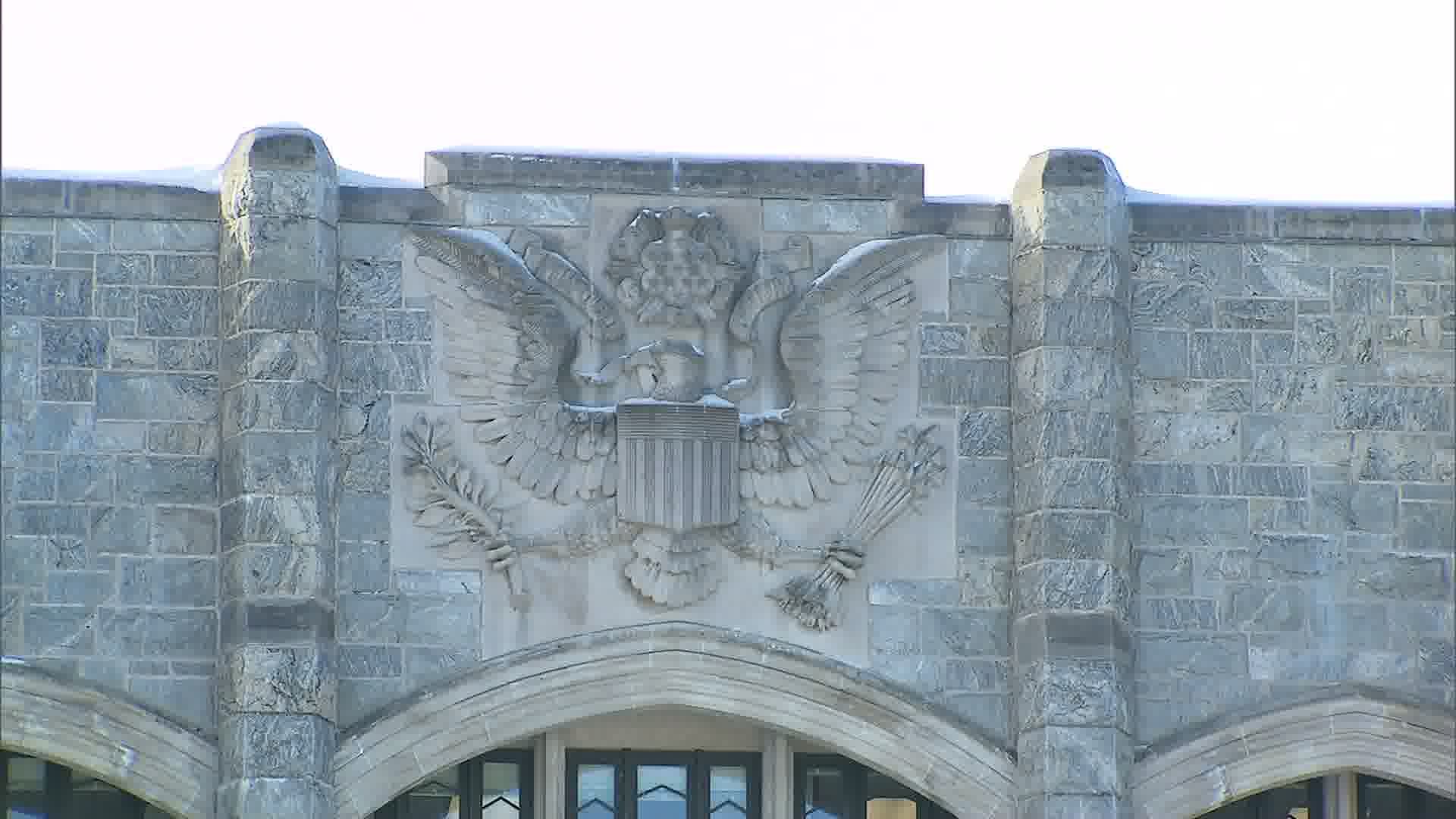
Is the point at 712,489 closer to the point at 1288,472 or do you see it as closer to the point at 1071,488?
the point at 1071,488

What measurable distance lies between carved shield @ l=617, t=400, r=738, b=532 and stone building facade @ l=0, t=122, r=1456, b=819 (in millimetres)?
28

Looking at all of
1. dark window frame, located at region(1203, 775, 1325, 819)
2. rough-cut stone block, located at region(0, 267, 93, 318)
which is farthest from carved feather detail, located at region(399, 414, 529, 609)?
dark window frame, located at region(1203, 775, 1325, 819)

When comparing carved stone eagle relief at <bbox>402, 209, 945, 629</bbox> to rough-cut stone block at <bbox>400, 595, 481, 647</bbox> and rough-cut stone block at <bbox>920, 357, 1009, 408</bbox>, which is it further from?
rough-cut stone block at <bbox>400, 595, 481, 647</bbox>

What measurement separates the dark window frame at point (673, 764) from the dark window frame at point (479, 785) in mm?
283

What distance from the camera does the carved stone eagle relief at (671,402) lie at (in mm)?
25188

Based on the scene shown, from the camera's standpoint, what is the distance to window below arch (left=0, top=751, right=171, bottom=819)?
2552cm

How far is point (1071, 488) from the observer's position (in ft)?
82.7

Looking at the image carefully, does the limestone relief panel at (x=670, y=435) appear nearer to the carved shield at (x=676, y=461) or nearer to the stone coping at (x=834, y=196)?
the carved shield at (x=676, y=461)

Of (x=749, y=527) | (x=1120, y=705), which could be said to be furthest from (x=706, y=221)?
(x=1120, y=705)

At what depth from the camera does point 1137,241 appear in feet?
85.1

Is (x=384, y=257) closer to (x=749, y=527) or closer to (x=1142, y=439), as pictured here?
(x=749, y=527)

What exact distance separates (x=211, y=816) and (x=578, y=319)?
Result: 442cm

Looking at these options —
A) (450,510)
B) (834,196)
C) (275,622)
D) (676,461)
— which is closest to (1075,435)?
(834,196)

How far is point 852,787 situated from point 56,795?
19.3 ft
